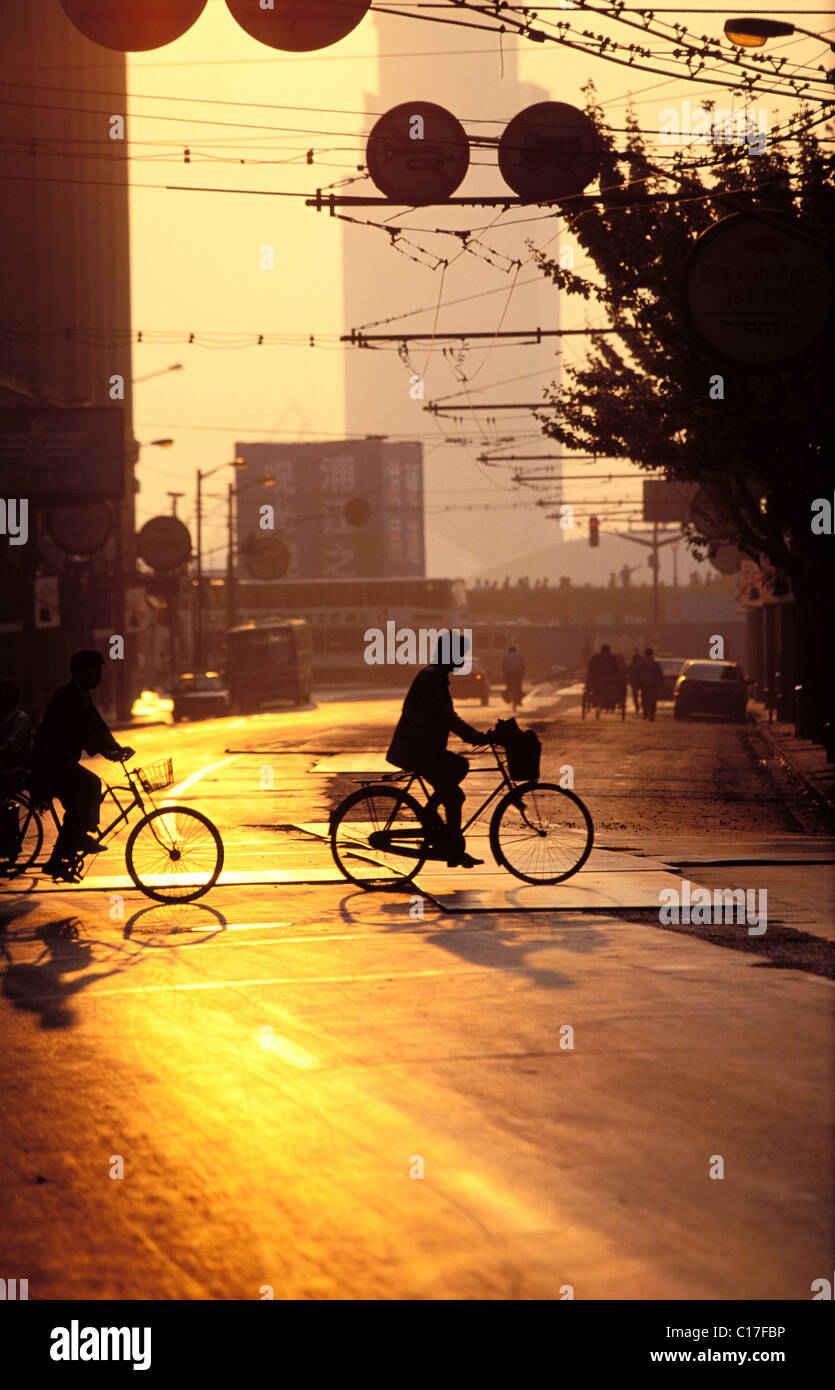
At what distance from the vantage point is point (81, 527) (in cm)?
5022

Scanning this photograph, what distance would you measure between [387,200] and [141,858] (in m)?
10.2

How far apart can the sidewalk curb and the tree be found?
155 cm

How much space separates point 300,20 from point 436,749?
698 cm

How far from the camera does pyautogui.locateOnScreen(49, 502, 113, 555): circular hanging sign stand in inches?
1972

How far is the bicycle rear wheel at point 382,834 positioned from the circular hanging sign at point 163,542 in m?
50.3

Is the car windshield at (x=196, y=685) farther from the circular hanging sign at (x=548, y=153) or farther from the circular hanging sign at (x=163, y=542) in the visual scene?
the circular hanging sign at (x=548, y=153)

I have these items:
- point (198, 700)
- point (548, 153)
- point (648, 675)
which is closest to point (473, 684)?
point (198, 700)

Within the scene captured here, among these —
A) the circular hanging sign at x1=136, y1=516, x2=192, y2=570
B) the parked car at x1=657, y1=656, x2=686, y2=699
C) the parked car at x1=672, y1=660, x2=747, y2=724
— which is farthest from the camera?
the parked car at x1=657, y1=656, x2=686, y2=699

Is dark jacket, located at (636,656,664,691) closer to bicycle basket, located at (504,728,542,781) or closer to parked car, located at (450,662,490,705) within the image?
parked car, located at (450,662,490,705)

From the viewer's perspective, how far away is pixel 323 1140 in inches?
227

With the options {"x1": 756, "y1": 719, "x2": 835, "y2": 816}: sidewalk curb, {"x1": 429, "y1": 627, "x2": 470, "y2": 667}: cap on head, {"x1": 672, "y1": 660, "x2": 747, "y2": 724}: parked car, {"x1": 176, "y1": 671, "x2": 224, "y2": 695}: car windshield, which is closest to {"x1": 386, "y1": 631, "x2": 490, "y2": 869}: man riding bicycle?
{"x1": 429, "y1": 627, "x2": 470, "y2": 667}: cap on head

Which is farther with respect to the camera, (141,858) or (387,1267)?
(141,858)

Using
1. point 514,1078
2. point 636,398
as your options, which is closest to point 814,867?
point 514,1078
